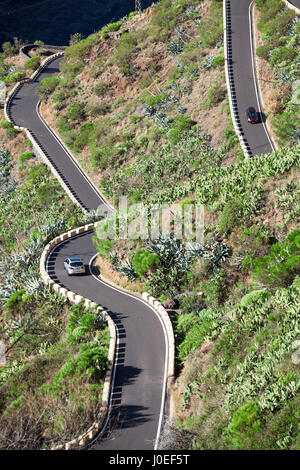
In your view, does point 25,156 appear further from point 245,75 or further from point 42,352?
point 42,352

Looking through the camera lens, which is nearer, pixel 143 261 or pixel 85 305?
pixel 85 305

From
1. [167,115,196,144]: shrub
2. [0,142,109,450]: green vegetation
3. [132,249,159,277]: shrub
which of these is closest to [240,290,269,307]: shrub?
[0,142,109,450]: green vegetation

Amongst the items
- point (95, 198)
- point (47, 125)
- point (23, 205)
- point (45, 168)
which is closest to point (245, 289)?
point (95, 198)

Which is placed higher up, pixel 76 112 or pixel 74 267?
pixel 74 267

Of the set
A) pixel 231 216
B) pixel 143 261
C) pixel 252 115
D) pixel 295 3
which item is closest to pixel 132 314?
pixel 143 261

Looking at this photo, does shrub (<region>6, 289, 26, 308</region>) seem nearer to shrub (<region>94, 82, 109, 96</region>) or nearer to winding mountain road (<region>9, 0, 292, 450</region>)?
winding mountain road (<region>9, 0, 292, 450</region>)

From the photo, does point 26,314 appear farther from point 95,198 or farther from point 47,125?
point 47,125

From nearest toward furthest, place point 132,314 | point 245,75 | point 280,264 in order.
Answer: point 280,264
point 132,314
point 245,75

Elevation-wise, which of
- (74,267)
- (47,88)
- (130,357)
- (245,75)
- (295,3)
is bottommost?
(47,88)
